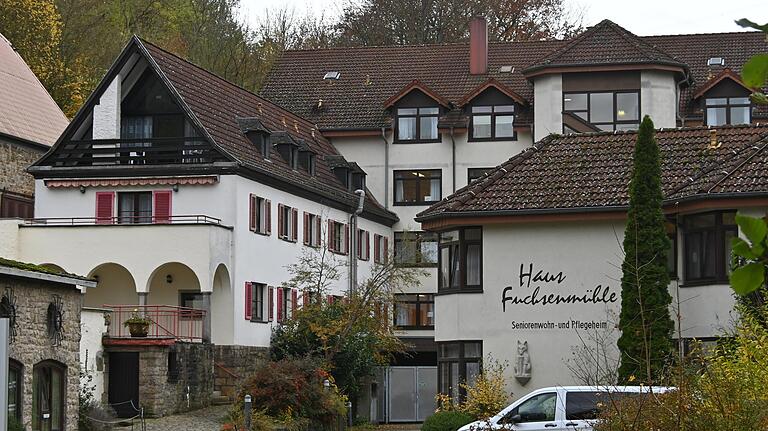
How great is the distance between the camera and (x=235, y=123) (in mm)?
49750

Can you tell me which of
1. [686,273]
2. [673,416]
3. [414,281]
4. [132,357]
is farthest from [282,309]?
[673,416]

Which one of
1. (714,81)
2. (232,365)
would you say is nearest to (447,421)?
(232,365)

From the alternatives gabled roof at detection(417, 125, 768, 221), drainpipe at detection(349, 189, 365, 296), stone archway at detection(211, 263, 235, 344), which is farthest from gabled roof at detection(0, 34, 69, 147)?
gabled roof at detection(417, 125, 768, 221)

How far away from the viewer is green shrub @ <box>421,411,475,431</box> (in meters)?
30.9

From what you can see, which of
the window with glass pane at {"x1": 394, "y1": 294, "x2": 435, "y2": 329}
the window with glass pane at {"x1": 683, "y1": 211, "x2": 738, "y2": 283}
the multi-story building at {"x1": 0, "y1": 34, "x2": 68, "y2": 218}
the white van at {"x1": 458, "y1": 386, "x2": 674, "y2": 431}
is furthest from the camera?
the window with glass pane at {"x1": 394, "y1": 294, "x2": 435, "y2": 329}

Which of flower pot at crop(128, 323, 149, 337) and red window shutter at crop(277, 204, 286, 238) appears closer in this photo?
flower pot at crop(128, 323, 149, 337)

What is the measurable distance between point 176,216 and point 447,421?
52.6ft

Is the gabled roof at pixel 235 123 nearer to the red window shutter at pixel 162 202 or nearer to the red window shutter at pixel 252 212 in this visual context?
the red window shutter at pixel 252 212

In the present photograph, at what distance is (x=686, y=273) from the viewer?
32125mm

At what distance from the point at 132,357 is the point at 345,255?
16774 mm

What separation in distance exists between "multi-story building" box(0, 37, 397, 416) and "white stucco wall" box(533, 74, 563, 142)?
957 cm

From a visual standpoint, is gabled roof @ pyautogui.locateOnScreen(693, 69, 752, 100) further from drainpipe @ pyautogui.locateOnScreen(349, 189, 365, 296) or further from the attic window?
drainpipe @ pyautogui.locateOnScreen(349, 189, 365, 296)

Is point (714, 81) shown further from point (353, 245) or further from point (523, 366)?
point (523, 366)

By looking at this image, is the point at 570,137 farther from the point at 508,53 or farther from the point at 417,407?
the point at 508,53
